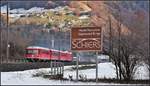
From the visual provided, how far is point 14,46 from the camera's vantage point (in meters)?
94.8

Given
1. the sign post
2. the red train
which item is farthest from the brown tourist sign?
the red train

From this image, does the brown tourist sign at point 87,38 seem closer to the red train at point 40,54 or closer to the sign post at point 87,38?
the sign post at point 87,38

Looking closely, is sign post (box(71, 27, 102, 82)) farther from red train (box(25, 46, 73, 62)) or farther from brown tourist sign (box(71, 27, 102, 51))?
red train (box(25, 46, 73, 62))

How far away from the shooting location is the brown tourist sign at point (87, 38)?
75.9ft

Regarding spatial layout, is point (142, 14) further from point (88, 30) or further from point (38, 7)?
point (38, 7)

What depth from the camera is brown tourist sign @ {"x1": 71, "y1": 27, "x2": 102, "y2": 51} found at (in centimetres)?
2314

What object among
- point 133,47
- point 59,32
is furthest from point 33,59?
point 133,47

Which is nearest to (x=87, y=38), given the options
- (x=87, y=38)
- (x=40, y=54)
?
(x=87, y=38)

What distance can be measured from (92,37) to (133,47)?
3.57 metres

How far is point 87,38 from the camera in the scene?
23.4 m

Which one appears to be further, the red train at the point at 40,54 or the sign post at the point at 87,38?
the red train at the point at 40,54

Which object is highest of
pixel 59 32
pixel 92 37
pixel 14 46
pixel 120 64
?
pixel 92 37

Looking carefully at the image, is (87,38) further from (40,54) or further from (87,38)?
(40,54)

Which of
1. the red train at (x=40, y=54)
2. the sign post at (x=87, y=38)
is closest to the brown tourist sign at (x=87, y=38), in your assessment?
the sign post at (x=87, y=38)
